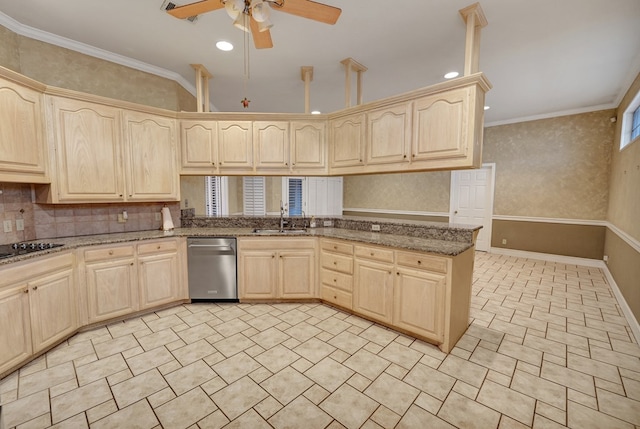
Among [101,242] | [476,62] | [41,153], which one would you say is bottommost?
[101,242]

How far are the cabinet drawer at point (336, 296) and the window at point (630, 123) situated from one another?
439cm

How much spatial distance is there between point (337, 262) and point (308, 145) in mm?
1529

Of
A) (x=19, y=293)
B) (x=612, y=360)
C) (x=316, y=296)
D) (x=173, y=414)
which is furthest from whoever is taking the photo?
(x=316, y=296)

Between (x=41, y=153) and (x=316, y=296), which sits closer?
(x=41, y=153)

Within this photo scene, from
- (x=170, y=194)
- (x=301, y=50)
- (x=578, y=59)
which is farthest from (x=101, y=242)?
(x=578, y=59)

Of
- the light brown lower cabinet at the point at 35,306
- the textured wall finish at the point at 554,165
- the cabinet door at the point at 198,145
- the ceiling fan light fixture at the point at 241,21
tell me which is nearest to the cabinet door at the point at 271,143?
the cabinet door at the point at 198,145

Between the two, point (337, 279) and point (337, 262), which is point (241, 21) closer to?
point (337, 262)

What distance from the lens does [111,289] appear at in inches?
111

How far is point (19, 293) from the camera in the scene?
2.12m

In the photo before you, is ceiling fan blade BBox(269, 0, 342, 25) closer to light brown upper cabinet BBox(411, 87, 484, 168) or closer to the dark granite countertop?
light brown upper cabinet BBox(411, 87, 484, 168)

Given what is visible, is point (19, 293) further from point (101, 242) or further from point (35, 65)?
point (35, 65)

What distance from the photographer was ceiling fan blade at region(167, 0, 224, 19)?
6.05 feet

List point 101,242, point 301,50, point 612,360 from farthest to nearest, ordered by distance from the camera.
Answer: point 301,50
point 101,242
point 612,360

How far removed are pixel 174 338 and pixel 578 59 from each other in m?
5.34
